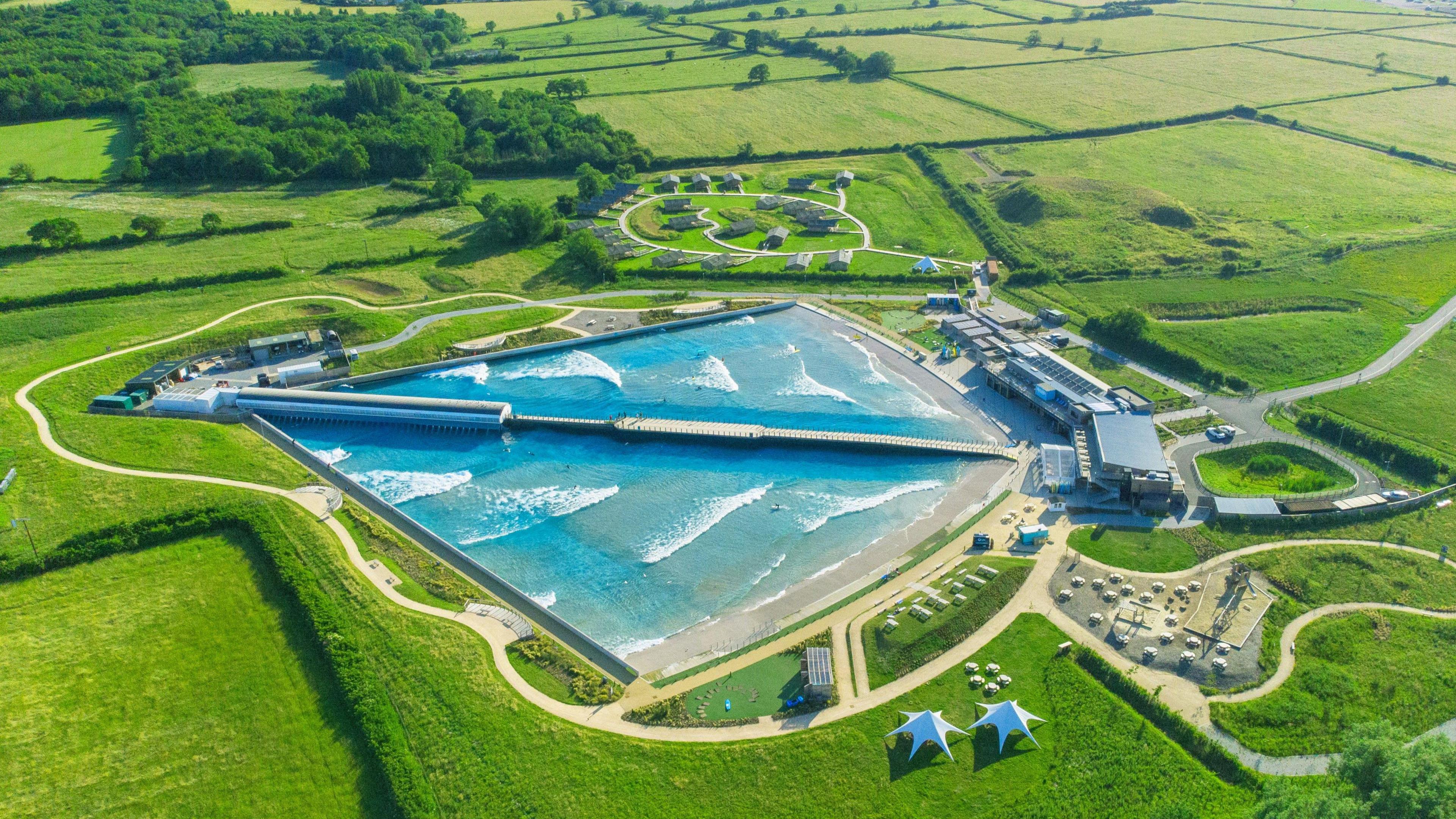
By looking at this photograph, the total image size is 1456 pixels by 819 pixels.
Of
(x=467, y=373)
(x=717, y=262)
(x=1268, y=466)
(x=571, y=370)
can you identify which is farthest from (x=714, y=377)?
(x=1268, y=466)

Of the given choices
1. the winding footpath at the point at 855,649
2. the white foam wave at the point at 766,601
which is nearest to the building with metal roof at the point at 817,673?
the winding footpath at the point at 855,649

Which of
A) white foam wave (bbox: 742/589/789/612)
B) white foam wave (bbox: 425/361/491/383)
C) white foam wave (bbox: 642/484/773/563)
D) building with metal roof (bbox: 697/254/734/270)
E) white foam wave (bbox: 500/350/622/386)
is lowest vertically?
white foam wave (bbox: 742/589/789/612)

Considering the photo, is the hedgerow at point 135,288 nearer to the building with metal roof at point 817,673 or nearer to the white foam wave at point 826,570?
the white foam wave at point 826,570

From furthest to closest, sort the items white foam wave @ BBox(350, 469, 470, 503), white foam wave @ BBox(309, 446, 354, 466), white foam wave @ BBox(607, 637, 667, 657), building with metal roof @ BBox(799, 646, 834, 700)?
white foam wave @ BBox(309, 446, 354, 466) → white foam wave @ BBox(350, 469, 470, 503) → white foam wave @ BBox(607, 637, 667, 657) → building with metal roof @ BBox(799, 646, 834, 700)

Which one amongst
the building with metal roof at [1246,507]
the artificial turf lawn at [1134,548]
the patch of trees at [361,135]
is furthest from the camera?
the patch of trees at [361,135]

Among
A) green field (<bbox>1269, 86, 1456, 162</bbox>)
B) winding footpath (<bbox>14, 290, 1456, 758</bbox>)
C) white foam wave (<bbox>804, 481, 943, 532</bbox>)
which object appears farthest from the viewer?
green field (<bbox>1269, 86, 1456, 162</bbox>)

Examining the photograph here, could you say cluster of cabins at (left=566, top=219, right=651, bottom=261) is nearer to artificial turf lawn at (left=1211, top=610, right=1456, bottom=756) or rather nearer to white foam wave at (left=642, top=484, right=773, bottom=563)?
white foam wave at (left=642, top=484, right=773, bottom=563)

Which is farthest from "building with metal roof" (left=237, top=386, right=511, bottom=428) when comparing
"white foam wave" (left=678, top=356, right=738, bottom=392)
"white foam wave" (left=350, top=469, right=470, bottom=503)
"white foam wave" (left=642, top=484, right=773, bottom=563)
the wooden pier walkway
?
"white foam wave" (left=642, top=484, right=773, bottom=563)
